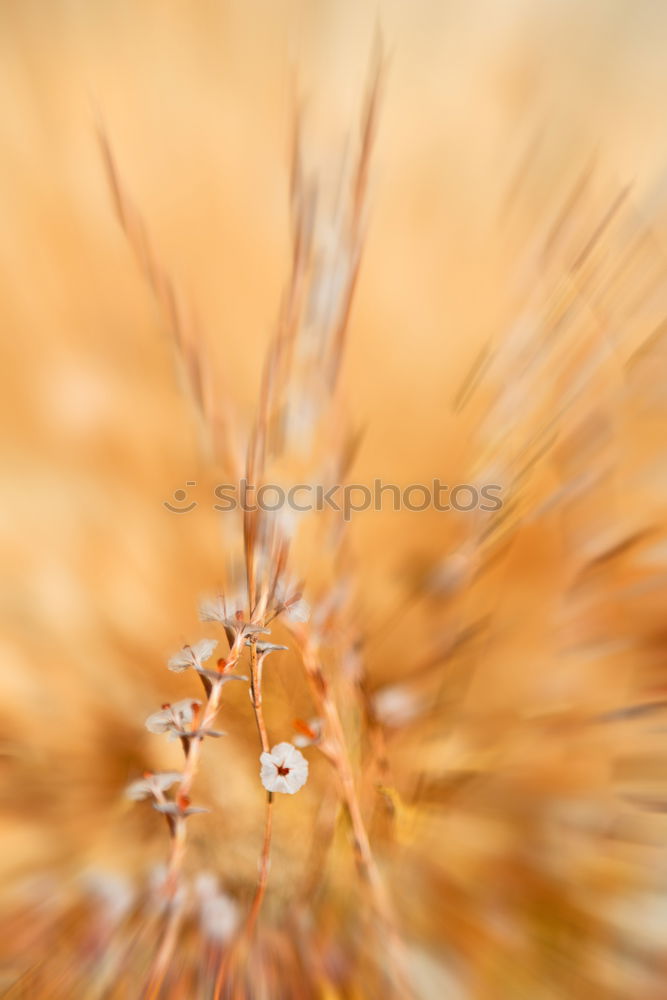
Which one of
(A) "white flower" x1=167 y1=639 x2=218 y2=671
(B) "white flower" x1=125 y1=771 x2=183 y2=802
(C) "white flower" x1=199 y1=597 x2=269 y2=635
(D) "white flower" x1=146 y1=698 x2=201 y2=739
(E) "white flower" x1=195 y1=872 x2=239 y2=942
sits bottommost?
(E) "white flower" x1=195 y1=872 x2=239 y2=942

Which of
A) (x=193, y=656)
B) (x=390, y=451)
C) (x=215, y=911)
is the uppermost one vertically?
(x=390, y=451)

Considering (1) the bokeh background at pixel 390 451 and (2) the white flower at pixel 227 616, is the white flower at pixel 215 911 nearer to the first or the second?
(1) the bokeh background at pixel 390 451

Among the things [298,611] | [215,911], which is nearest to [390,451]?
[298,611]

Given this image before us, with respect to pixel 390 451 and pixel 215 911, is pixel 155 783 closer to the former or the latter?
pixel 215 911

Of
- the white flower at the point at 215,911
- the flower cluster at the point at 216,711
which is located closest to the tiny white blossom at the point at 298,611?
the flower cluster at the point at 216,711

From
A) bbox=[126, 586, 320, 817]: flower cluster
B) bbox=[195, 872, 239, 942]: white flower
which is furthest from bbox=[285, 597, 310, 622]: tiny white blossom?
bbox=[195, 872, 239, 942]: white flower

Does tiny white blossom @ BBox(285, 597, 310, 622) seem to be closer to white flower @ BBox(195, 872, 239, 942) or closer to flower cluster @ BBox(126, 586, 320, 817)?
flower cluster @ BBox(126, 586, 320, 817)
